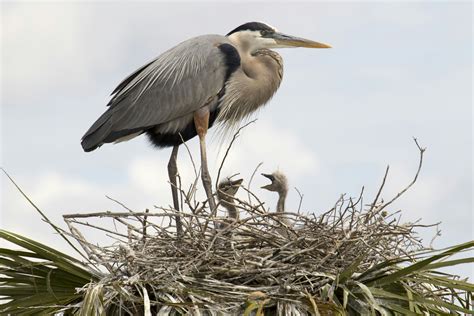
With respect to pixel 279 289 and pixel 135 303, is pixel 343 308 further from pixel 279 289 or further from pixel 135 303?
pixel 135 303

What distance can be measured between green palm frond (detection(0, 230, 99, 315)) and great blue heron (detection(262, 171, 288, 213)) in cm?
220

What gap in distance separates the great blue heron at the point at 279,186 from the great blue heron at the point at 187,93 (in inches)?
26.0

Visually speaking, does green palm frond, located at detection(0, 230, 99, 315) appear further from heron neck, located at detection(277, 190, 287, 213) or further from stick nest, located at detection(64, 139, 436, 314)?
heron neck, located at detection(277, 190, 287, 213)

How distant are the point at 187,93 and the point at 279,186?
4.22 feet

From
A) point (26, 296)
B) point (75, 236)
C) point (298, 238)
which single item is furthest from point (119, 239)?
point (298, 238)

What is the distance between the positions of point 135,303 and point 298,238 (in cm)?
104

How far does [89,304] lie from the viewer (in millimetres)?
5227

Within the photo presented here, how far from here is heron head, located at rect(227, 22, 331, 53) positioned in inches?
340

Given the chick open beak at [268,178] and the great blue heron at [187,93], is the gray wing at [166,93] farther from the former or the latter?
the chick open beak at [268,178]

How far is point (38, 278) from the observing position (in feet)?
19.1

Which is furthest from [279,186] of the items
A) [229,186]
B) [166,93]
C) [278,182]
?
[166,93]

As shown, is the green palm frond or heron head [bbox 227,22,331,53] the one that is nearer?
the green palm frond

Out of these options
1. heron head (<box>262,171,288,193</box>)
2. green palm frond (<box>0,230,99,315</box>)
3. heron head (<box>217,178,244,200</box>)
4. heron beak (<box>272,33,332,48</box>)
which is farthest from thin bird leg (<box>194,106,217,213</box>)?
green palm frond (<box>0,230,99,315</box>)

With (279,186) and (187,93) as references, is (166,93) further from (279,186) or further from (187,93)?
(279,186)
